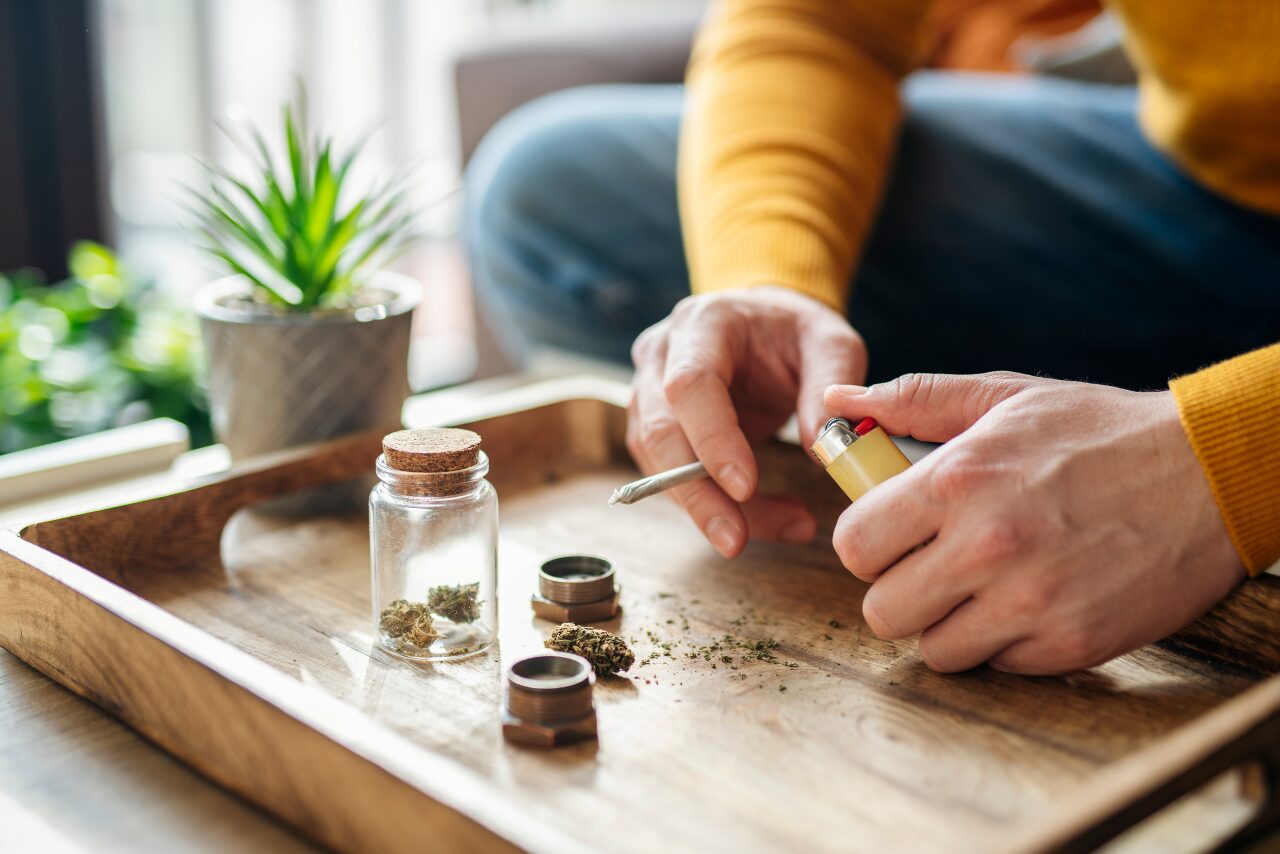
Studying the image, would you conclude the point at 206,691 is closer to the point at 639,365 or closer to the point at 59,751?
the point at 59,751

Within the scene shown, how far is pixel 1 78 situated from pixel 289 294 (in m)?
1.45

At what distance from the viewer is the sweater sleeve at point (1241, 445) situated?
0.61m

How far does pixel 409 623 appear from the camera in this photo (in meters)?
0.67

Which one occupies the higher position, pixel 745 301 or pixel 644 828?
pixel 745 301

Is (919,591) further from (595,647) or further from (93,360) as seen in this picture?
(93,360)

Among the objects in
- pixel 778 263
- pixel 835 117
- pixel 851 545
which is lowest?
pixel 851 545

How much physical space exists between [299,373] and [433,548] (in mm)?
312

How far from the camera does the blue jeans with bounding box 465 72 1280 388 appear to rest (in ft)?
3.99

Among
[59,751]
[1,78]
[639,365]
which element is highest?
[1,78]

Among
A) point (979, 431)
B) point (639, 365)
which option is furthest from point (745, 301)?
point (979, 431)

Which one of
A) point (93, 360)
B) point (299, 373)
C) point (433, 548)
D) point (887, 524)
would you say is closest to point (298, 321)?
point (299, 373)

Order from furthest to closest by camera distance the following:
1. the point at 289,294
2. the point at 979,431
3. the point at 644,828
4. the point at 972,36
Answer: the point at 972,36, the point at 289,294, the point at 979,431, the point at 644,828

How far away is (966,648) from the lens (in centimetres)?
62

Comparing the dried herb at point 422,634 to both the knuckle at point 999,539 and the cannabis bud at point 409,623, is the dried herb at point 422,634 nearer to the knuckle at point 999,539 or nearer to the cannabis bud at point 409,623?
the cannabis bud at point 409,623
